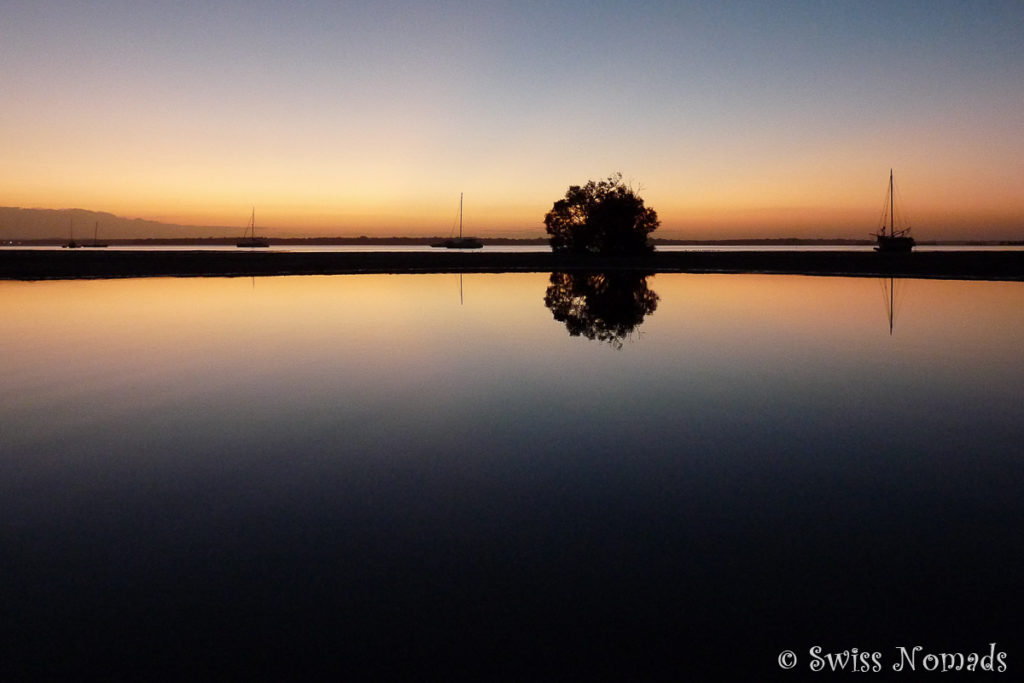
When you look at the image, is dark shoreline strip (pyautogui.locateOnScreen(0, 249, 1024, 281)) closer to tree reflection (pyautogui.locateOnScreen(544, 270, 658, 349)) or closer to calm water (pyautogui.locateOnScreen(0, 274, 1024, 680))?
tree reflection (pyautogui.locateOnScreen(544, 270, 658, 349))

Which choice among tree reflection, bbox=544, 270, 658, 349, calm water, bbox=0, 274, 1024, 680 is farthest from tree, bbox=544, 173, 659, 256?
calm water, bbox=0, 274, 1024, 680

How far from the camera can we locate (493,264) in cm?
8000

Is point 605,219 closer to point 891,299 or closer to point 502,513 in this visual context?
point 891,299

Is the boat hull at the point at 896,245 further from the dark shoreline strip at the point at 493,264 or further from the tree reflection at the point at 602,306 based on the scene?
the tree reflection at the point at 602,306

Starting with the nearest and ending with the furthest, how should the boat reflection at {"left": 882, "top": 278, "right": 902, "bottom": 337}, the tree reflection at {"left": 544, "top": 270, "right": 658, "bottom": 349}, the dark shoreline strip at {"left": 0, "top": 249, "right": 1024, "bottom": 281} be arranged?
the tree reflection at {"left": 544, "top": 270, "right": 658, "bottom": 349}
the boat reflection at {"left": 882, "top": 278, "right": 902, "bottom": 337}
the dark shoreline strip at {"left": 0, "top": 249, "right": 1024, "bottom": 281}

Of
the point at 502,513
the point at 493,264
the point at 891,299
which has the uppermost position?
the point at 493,264

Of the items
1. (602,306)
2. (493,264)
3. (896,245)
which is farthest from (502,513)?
(896,245)

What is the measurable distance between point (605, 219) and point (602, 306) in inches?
1849

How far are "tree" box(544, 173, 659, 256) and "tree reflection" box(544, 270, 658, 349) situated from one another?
26707mm

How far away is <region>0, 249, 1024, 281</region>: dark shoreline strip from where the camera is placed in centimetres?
5861

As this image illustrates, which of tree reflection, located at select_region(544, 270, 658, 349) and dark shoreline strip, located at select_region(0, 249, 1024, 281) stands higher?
dark shoreline strip, located at select_region(0, 249, 1024, 281)

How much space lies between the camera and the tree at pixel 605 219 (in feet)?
256

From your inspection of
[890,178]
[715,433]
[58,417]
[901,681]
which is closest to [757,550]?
[901,681]

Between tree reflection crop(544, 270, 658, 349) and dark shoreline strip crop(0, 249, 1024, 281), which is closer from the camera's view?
tree reflection crop(544, 270, 658, 349)
